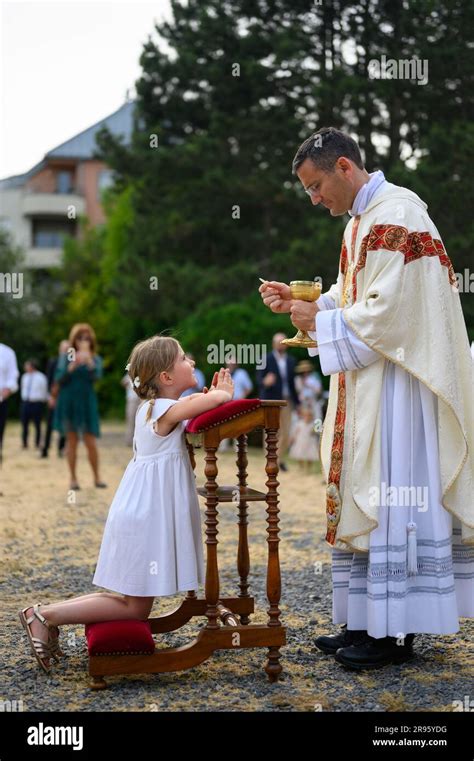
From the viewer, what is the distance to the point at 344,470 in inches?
180

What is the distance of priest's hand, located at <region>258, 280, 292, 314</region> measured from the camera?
4582 mm

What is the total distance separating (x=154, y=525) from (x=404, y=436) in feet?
3.88

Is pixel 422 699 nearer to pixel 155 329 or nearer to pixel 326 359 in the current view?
pixel 326 359

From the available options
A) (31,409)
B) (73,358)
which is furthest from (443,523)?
(31,409)

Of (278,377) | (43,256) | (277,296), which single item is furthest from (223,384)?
(43,256)

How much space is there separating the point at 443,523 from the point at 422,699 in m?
0.76

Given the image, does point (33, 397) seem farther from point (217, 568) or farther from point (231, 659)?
point (217, 568)

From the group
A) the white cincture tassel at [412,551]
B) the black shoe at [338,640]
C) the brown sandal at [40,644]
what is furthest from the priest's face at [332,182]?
the brown sandal at [40,644]

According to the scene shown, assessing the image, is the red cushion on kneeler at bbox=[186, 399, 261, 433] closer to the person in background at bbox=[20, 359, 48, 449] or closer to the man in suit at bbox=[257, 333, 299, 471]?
the man in suit at bbox=[257, 333, 299, 471]

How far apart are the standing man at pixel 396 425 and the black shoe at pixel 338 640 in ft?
0.27

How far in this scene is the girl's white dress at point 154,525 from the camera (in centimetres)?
436

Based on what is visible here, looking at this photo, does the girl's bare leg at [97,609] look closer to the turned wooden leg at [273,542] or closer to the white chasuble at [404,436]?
the turned wooden leg at [273,542]

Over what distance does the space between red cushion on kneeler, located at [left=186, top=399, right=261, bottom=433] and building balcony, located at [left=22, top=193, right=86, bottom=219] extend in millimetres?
46287
